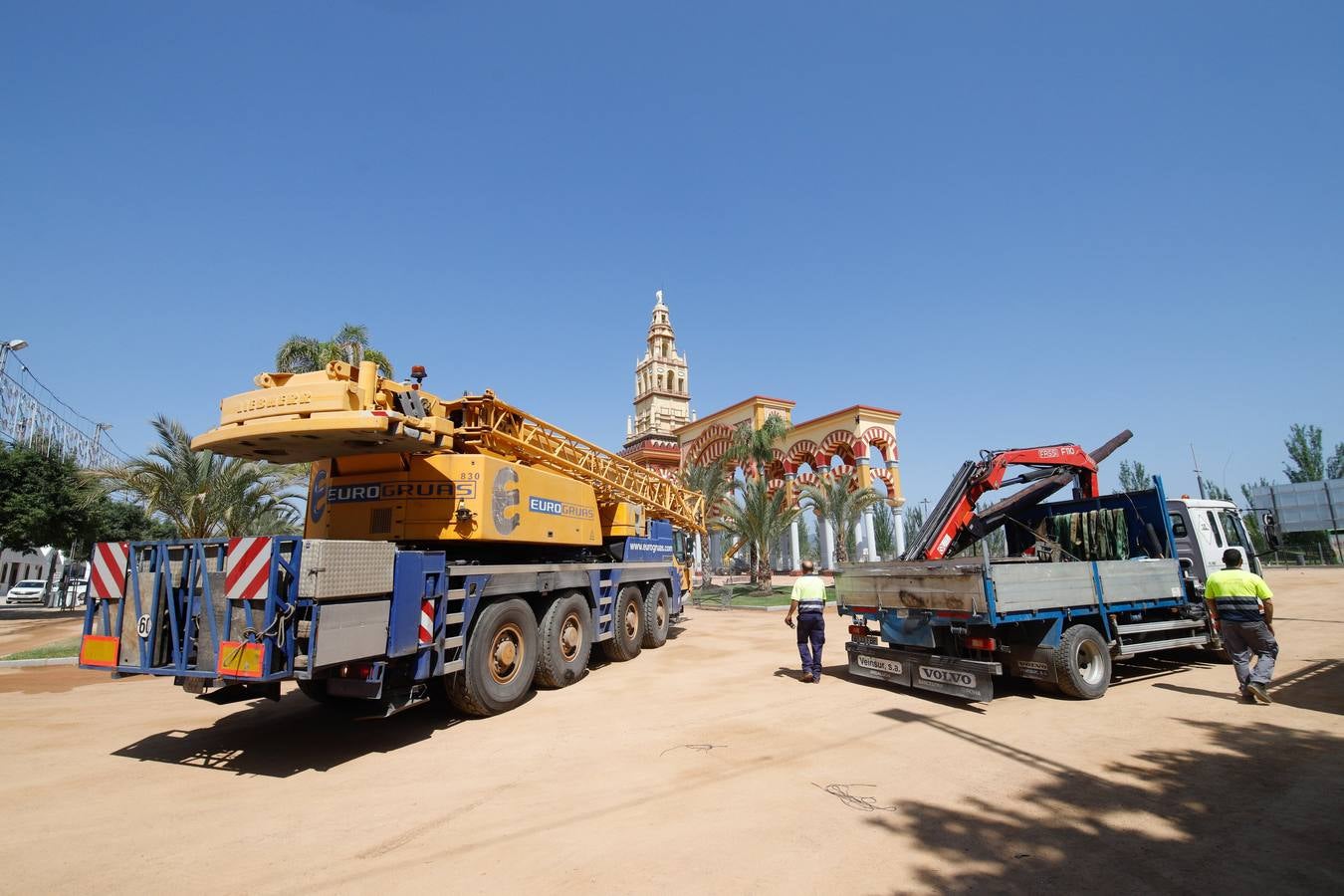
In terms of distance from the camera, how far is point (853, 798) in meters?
4.82

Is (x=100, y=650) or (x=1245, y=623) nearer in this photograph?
(x=100, y=650)

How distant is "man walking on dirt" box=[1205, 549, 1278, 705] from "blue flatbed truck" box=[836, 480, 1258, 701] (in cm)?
91

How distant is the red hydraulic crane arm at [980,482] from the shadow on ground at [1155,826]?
4640 mm

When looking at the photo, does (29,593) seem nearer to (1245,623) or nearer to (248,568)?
(248,568)

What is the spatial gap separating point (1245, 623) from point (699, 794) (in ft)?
23.9

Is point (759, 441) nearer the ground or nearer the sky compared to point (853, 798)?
nearer the sky

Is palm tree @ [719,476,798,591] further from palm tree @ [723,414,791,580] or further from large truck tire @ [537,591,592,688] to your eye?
large truck tire @ [537,591,592,688]

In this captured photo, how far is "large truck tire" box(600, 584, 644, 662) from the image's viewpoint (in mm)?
11219

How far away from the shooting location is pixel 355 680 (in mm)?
6035

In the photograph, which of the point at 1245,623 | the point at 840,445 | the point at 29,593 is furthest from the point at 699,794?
the point at 29,593

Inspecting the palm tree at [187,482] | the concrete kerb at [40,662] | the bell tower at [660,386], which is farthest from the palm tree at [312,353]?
the bell tower at [660,386]

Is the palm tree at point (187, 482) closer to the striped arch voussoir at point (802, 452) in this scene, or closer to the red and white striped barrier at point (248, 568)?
the red and white striped barrier at point (248, 568)

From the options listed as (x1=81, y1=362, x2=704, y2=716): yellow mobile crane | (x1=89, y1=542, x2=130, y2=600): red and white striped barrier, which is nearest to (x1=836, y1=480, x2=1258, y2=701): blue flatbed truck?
(x1=81, y1=362, x2=704, y2=716): yellow mobile crane

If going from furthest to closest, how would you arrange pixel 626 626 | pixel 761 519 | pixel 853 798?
pixel 761 519, pixel 626 626, pixel 853 798
